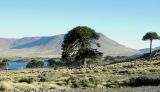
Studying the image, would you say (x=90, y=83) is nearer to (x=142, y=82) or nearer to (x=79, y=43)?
(x=142, y=82)

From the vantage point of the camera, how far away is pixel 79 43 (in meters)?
110

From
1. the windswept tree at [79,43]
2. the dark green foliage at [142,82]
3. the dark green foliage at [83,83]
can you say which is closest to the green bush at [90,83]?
the dark green foliage at [83,83]

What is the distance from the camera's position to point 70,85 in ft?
155

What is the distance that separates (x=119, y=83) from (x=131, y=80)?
1.87 meters

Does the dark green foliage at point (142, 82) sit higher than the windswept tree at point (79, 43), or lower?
lower

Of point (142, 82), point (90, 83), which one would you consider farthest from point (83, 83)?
point (142, 82)

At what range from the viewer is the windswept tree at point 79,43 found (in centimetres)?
10725

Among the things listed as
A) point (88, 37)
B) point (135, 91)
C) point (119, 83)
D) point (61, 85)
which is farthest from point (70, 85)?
point (88, 37)

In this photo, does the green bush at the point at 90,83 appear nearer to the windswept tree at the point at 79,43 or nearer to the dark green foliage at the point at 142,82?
the dark green foliage at the point at 142,82

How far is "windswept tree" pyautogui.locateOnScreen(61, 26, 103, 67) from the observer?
10725 cm

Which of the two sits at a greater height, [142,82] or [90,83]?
[142,82]

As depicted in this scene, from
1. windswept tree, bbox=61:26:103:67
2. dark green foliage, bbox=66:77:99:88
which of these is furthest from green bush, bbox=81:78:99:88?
windswept tree, bbox=61:26:103:67

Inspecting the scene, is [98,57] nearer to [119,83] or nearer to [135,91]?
[119,83]

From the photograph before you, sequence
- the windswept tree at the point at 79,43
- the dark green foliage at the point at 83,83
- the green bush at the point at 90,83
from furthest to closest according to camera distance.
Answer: the windswept tree at the point at 79,43
the dark green foliage at the point at 83,83
the green bush at the point at 90,83
